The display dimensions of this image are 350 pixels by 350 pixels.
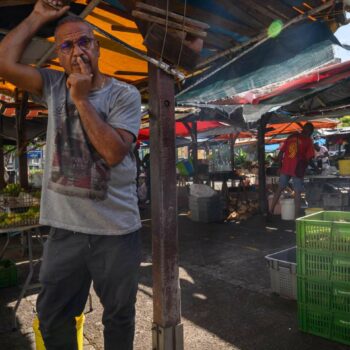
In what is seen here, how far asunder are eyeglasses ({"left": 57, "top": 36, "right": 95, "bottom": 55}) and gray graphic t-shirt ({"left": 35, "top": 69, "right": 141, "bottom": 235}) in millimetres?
228

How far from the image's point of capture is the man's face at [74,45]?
1880 millimetres

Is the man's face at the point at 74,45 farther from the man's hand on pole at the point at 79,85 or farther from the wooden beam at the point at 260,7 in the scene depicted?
the wooden beam at the point at 260,7

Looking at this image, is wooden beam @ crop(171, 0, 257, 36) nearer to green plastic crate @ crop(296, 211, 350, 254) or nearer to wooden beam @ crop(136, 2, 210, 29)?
wooden beam @ crop(136, 2, 210, 29)

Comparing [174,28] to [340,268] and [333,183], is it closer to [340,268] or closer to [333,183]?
[340,268]

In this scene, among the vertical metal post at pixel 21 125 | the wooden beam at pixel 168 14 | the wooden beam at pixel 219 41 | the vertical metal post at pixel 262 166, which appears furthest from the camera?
the vertical metal post at pixel 262 166

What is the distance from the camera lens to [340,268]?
10.1 feet

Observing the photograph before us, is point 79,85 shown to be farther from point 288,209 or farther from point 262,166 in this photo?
point 262,166

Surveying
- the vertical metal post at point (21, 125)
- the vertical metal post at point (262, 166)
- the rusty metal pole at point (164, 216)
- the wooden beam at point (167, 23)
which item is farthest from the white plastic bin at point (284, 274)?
the vertical metal post at point (262, 166)

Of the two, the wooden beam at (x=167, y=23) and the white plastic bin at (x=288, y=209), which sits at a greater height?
the wooden beam at (x=167, y=23)

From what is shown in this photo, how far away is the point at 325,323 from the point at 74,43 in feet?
9.83

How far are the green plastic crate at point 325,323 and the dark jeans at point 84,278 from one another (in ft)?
6.38

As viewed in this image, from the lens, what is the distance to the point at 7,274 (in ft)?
15.3

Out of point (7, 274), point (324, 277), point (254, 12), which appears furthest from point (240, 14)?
point (7, 274)

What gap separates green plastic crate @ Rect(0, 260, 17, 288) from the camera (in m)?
4.64
